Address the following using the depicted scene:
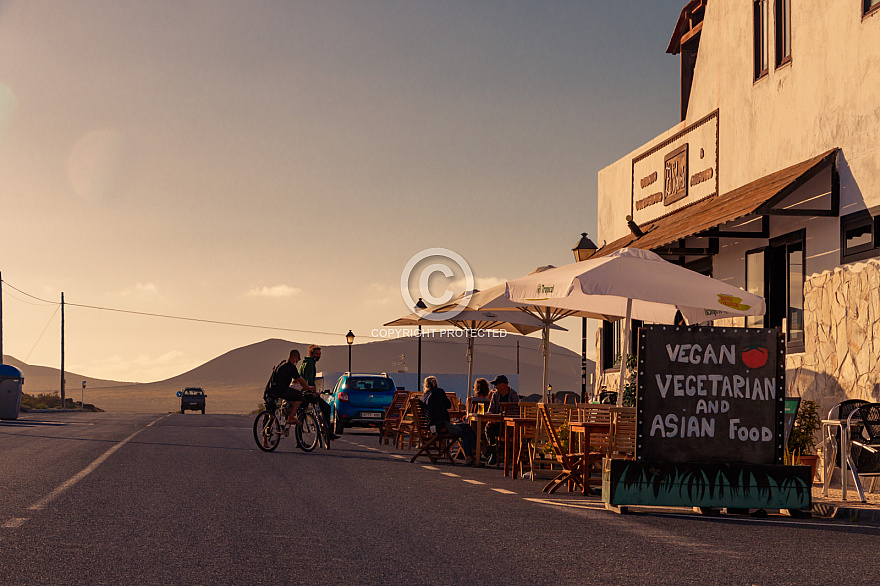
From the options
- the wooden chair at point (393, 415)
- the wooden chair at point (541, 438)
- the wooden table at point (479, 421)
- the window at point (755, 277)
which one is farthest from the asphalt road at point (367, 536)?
the wooden chair at point (393, 415)

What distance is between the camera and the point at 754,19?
1780 cm

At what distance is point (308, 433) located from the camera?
17547 mm

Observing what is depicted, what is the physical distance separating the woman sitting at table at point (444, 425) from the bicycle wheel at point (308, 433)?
236cm

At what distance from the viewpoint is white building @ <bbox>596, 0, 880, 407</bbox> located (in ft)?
44.7

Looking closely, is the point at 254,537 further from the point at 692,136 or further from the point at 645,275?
the point at 692,136

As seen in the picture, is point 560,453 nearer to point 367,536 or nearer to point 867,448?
point 867,448

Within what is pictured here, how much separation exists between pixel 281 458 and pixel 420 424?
91.2 inches

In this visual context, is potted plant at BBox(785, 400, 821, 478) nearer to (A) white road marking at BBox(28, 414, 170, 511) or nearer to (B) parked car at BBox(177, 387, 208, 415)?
(A) white road marking at BBox(28, 414, 170, 511)

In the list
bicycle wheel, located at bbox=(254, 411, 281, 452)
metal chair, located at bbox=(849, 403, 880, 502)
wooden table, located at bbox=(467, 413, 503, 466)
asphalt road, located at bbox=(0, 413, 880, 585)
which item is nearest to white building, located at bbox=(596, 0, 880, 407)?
metal chair, located at bbox=(849, 403, 880, 502)

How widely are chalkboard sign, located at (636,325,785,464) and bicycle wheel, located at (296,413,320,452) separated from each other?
29.5 feet

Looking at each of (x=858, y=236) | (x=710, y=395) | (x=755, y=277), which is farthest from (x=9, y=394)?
(x=710, y=395)

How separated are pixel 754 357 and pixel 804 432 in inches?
142

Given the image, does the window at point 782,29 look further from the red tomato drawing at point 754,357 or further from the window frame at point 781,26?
the red tomato drawing at point 754,357

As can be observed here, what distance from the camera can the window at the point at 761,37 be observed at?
17.4m
